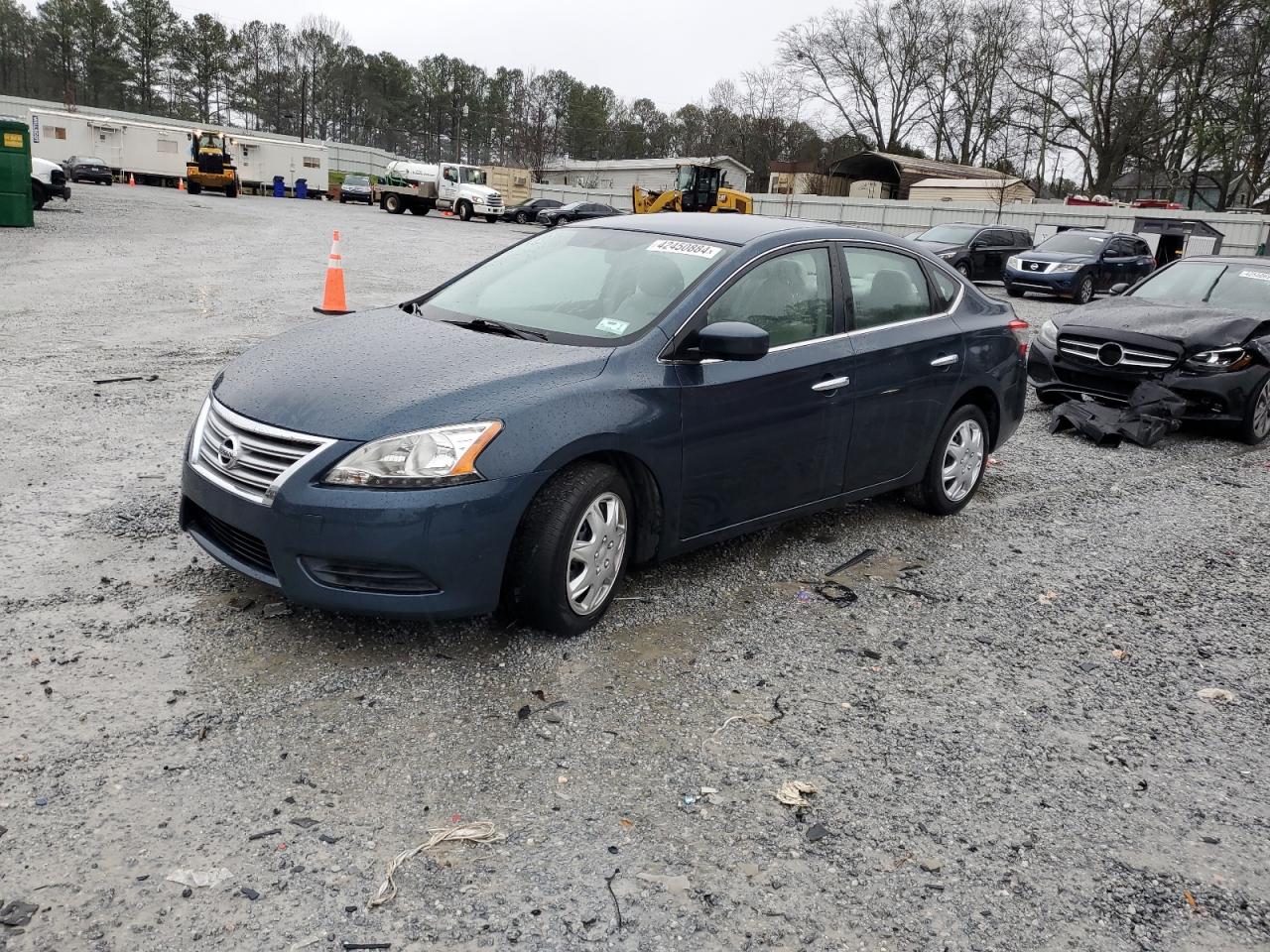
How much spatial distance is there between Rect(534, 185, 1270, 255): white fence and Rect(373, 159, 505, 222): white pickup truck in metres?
12.9

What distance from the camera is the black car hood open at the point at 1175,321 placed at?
8.25 m

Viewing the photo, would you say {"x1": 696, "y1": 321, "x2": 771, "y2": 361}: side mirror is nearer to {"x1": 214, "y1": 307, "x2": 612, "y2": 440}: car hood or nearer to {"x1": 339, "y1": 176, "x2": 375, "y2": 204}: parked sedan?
{"x1": 214, "y1": 307, "x2": 612, "y2": 440}: car hood

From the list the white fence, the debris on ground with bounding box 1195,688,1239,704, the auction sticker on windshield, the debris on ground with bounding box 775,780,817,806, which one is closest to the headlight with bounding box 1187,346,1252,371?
the debris on ground with bounding box 1195,688,1239,704

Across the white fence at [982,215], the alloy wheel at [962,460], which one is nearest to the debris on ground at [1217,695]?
the alloy wheel at [962,460]

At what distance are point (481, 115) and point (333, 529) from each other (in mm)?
108026

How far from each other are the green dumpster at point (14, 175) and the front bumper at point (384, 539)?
19.6 m

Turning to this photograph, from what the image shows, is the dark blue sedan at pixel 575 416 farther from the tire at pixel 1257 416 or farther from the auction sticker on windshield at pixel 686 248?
the tire at pixel 1257 416

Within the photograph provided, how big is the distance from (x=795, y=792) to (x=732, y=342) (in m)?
1.75

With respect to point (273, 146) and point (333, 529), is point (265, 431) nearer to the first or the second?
point (333, 529)

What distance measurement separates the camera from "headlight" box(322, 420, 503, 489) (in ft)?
11.1

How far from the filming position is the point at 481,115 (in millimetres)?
103688

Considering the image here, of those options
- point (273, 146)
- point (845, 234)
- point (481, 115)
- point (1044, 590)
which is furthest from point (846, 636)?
point (481, 115)

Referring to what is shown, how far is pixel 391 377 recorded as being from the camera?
12.3 feet

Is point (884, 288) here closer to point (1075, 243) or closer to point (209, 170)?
point (1075, 243)
